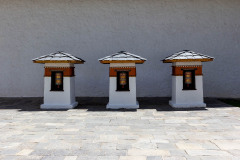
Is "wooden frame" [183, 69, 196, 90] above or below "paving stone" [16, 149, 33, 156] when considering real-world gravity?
above

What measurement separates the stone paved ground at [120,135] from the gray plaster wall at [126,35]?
4.98 metres

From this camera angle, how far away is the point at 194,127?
6.30 metres

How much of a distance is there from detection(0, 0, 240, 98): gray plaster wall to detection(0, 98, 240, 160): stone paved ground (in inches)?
196

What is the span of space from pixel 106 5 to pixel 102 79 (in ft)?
15.7

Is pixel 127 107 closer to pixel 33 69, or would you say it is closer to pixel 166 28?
pixel 166 28

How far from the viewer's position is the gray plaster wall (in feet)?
42.4

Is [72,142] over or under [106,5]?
under

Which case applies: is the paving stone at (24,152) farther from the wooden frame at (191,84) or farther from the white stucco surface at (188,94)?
the wooden frame at (191,84)

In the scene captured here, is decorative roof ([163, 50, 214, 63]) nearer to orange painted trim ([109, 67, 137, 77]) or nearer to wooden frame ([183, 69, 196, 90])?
wooden frame ([183, 69, 196, 90])

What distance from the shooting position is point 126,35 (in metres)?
13.1

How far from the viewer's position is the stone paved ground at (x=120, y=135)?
432cm

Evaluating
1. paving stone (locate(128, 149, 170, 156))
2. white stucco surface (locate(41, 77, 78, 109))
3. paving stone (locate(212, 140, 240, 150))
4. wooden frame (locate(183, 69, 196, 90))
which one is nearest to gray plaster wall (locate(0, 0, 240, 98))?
wooden frame (locate(183, 69, 196, 90))

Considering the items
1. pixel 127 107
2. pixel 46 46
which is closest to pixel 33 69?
pixel 46 46

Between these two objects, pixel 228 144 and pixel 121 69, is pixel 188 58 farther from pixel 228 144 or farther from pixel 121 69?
pixel 228 144
